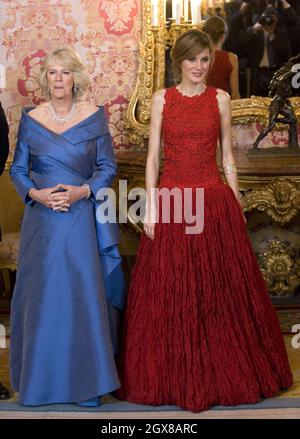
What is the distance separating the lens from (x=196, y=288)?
13.3 feet

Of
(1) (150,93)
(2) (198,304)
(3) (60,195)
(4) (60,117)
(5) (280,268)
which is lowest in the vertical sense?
(2) (198,304)

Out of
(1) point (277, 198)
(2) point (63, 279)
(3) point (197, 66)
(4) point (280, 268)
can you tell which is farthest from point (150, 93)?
(2) point (63, 279)

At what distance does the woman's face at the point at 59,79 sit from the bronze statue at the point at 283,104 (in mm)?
2035

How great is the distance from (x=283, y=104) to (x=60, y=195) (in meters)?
2.33

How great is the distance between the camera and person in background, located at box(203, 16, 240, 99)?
596cm

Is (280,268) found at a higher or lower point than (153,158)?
lower

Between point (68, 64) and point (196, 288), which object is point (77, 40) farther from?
point (196, 288)

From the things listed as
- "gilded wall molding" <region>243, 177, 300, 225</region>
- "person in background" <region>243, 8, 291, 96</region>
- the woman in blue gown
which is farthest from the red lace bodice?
"person in background" <region>243, 8, 291, 96</region>

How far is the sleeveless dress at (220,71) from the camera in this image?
5996mm

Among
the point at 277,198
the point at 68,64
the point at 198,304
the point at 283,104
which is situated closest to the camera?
the point at 68,64

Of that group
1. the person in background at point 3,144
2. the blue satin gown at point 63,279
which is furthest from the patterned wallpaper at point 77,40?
the blue satin gown at point 63,279

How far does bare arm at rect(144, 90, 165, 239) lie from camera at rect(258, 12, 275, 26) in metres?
2.13

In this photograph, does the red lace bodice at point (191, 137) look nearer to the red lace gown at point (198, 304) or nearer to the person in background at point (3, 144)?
the red lace gown at point (198, 304)

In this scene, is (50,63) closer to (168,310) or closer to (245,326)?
(168,310)
